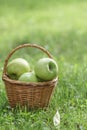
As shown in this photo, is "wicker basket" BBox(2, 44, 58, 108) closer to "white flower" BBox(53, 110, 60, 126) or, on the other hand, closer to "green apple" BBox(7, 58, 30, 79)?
"green apple" BBox(7, 58, 30, 79)

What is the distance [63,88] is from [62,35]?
4.95m

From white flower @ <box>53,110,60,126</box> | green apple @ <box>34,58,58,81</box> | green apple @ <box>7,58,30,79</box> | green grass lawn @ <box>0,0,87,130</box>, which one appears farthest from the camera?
green apple @ <box>7,58,30,79</box>

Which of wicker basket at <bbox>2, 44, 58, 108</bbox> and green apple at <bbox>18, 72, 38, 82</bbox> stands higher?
green apple at <bbox>18, 72, 38, 82</bbox>

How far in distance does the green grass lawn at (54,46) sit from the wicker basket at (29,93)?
94 mm

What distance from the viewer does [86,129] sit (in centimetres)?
508

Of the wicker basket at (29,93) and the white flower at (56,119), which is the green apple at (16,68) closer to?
the wicker basket at (29,93)

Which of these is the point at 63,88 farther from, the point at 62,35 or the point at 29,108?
the point at 62,35

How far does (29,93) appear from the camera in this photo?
5.39 metres

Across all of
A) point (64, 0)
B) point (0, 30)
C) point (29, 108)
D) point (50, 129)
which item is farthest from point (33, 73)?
point (64, 0)

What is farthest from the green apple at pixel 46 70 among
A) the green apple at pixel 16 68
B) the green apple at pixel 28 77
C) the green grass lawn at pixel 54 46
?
the green grass lawn at pixel 54 46

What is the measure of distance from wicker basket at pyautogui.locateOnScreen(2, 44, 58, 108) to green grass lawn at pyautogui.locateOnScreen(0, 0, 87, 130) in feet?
0.31

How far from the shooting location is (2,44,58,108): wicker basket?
A: 5359 mm

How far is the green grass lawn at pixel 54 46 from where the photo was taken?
530 cm

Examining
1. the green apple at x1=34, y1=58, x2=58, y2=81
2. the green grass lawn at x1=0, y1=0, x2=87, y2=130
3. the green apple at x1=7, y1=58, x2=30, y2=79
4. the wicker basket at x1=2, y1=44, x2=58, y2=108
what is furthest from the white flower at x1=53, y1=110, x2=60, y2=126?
the green apple at x1=7, y1=58, x2=30, y2=79
